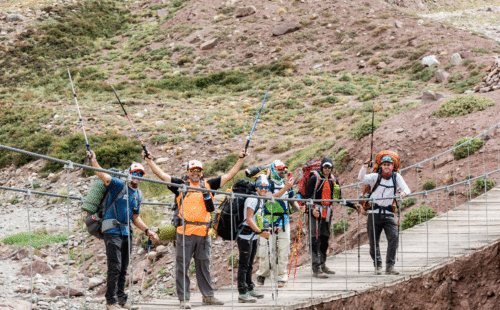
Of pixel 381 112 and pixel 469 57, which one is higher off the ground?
pixel 469 57

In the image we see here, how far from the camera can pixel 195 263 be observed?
618 cm

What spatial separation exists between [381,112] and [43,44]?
2777cm

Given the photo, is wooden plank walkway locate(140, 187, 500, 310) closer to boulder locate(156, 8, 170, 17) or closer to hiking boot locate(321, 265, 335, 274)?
hiking boot locate(321, 265, 335, 274)

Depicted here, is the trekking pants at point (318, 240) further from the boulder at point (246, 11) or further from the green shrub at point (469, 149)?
the boulder at point (246, 11)

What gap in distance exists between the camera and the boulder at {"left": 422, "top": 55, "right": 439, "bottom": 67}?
2755 cm

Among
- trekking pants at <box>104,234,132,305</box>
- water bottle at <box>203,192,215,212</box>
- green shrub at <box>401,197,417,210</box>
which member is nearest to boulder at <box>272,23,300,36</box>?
green shrub at <box>401,197,417,210</box>

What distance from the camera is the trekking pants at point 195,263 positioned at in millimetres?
6123

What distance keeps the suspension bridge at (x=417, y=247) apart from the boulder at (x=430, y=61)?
1473 cm

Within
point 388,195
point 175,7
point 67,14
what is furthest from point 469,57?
point 67,14

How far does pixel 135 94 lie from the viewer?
3084cm

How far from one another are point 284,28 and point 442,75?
1452 centimetres

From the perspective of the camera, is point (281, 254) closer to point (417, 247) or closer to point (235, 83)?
point (417, 247)

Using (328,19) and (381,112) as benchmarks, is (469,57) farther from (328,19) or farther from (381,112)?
(328,19)

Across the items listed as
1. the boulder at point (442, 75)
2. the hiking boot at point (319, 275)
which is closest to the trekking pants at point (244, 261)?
the hiking boot at point (319, 275)
